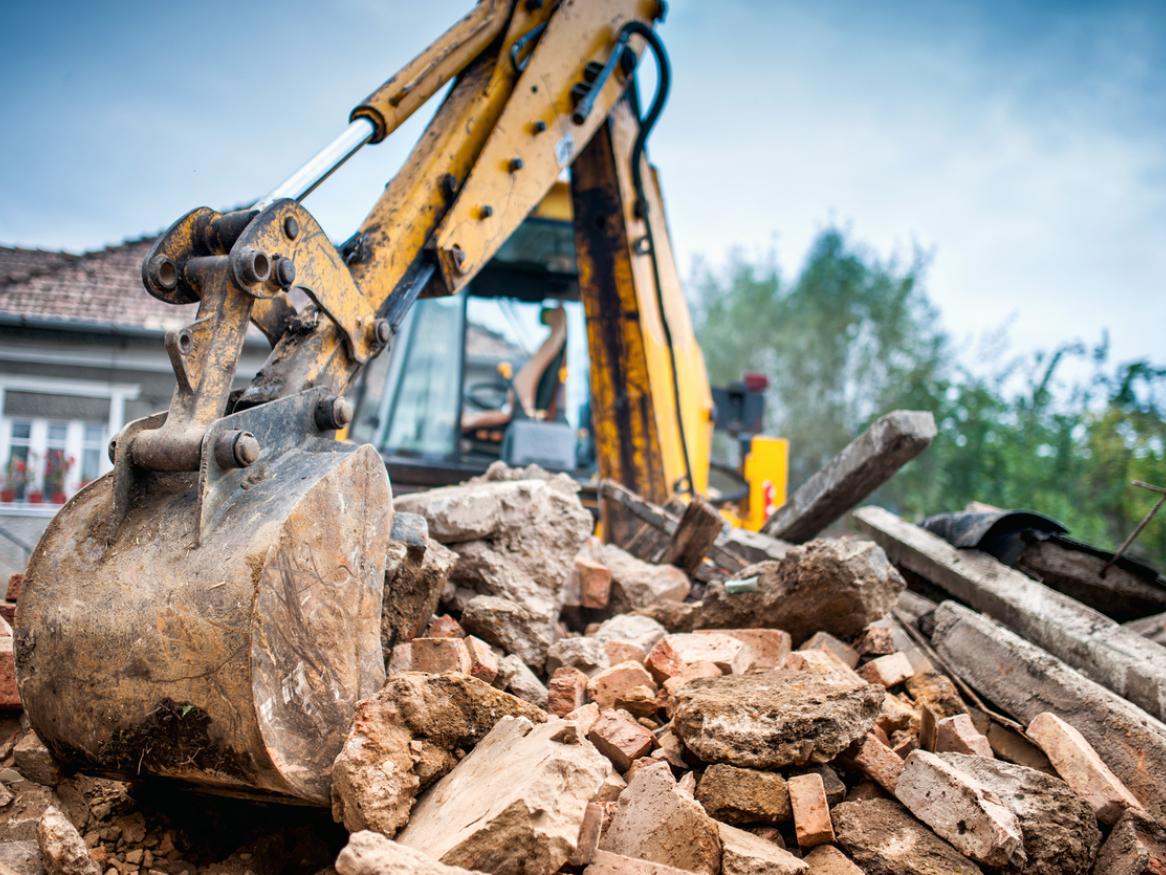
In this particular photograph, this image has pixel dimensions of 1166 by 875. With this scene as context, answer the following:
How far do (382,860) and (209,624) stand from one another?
587mm

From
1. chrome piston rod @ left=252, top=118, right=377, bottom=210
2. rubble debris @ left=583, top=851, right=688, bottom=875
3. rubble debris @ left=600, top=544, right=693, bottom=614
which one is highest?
chrome piston rod @ left=252, top=118, right=377, bottom=210

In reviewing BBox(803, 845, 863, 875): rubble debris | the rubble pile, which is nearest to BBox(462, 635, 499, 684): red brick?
the rubble pile

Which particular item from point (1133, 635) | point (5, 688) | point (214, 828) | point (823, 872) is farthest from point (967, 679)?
point (5, 688)

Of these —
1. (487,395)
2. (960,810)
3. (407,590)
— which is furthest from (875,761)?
(487,395)

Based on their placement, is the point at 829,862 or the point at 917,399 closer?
the point at 829,862

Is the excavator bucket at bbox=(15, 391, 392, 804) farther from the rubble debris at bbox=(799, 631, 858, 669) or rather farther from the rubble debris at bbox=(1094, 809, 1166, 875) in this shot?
the rubble debris at bbox=(1094, 809, 1166, 875)

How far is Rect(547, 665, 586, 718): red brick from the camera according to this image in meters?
2.52

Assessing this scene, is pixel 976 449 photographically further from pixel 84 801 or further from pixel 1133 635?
pixel 84 801

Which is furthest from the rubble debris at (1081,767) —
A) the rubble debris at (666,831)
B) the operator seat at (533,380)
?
the operator seat at (533,380)

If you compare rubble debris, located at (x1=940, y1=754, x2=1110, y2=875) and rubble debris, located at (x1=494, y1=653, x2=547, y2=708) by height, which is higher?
rubble debris, located at (x1=494, y1=653, x2=547, y2=708)

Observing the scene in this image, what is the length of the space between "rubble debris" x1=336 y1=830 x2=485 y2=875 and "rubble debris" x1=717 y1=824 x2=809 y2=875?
61cm

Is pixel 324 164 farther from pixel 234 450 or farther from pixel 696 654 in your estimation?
pixel 696 654

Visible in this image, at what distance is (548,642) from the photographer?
2.90 metres

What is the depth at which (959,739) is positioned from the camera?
249 cm
